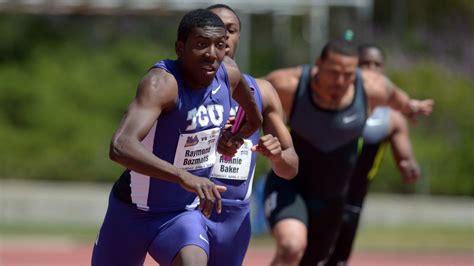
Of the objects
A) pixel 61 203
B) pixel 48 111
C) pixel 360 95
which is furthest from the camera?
pixel 48 111

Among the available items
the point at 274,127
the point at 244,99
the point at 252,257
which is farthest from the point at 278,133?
the point at 252,257

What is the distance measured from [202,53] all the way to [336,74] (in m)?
3.00

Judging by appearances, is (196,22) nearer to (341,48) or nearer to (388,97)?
(341,48)

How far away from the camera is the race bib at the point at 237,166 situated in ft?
22.9

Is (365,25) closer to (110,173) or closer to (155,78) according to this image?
(110,173)

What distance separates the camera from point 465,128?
2566cm

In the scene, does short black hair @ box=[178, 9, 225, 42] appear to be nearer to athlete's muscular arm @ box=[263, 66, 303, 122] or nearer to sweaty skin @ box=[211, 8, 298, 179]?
sweaty skin @ box=[211, 8, 298, 179]

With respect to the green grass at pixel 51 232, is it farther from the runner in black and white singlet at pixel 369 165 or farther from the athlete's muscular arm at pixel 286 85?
the athlete's muscular arm at pixel 286 85

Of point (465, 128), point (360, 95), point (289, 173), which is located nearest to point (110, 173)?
point (465, 128)

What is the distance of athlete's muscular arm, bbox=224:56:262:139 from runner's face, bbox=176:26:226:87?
1.27 ft

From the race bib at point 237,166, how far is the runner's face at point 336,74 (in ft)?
5.88

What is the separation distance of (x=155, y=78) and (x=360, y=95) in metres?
3.45

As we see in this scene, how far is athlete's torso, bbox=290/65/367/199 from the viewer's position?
8820mm

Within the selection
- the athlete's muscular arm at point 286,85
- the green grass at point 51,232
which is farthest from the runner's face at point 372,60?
the green grass at point 51,232
